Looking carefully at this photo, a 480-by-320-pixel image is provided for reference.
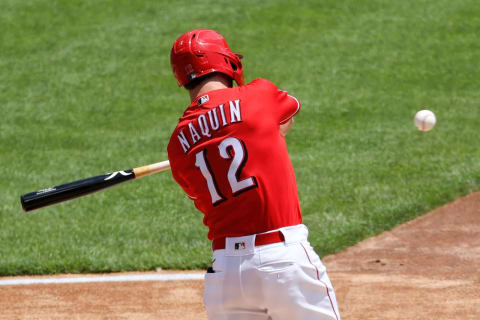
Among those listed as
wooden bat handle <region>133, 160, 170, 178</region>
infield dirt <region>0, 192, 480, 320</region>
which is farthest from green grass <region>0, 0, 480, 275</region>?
wooden bat handle <region>133, 160, 170, 178</region>

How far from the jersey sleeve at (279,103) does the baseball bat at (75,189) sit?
4.13 ft

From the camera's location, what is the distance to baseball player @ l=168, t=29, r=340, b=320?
3.39 metres

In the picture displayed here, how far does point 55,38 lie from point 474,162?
30.7ft

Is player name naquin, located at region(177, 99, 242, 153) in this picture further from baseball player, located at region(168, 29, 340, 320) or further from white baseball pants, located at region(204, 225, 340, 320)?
white baseball pants, located at region(204, 225, 340, 320)

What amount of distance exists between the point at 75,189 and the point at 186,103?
8.35m

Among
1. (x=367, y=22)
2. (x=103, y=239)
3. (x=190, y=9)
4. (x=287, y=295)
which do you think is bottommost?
(x=287, y=295)

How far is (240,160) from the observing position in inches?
137

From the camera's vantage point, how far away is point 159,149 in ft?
36.7

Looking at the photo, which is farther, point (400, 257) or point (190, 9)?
point (190, 9)

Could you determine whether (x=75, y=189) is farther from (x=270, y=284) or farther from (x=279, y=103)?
(x=270, y=284)

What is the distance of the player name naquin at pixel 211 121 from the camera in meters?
3.55

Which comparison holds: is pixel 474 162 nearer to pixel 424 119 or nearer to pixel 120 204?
pixel 424 119

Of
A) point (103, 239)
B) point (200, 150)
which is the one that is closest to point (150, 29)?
point (103, 239)

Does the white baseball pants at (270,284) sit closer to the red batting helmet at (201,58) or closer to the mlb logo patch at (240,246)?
the mlb logo patch at (240,246)
